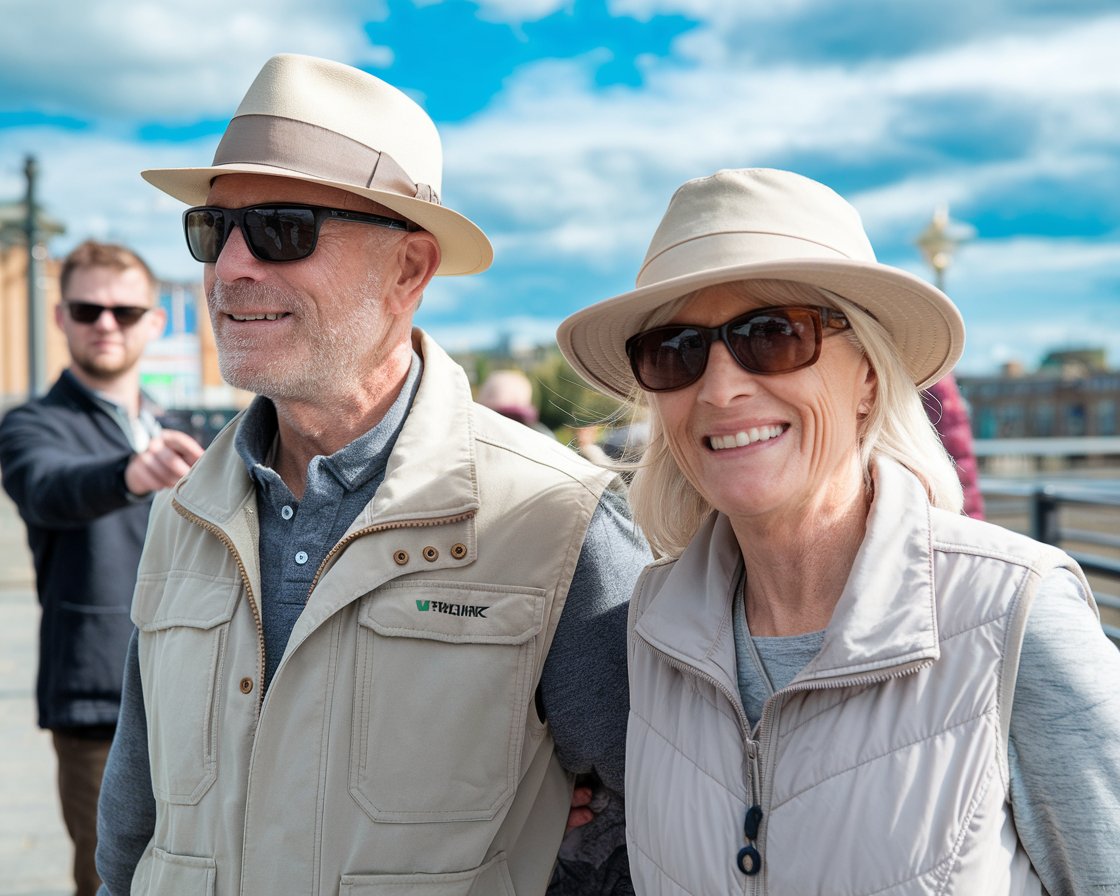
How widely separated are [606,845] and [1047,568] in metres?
1.08

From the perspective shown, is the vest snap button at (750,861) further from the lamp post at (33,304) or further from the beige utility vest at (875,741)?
the lamp post at (33,304)

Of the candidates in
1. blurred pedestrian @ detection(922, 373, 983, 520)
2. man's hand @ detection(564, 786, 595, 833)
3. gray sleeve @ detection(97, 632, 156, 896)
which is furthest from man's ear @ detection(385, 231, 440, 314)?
blurred pedestrian @ detection(922, 373, 983, 520)

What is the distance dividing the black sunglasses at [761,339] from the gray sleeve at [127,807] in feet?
4.34

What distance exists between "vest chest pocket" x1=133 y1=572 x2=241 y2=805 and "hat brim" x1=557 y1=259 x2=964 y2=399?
800mm

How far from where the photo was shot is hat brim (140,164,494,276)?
2.04 m

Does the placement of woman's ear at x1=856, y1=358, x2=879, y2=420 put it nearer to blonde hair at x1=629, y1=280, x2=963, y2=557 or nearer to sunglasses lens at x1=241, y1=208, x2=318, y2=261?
blonde hair at x1=629, y1=280, x2=963, y2=557

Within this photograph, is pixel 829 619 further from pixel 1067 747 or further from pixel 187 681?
pixel 187 681

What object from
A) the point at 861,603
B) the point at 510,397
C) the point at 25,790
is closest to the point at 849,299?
the point at 861,603

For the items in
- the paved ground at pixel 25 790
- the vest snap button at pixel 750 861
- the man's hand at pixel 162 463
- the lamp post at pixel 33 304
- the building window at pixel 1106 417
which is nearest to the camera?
the vest snap button at pixel 750 861

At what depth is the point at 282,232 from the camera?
6.75 ft

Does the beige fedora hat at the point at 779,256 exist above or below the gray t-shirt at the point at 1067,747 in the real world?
above

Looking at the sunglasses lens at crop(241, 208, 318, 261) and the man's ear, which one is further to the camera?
the man's ear

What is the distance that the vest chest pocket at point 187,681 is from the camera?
1.97 meters

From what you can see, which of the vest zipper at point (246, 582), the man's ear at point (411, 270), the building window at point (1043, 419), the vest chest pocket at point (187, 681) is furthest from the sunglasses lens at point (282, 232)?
the building window at point (1043, 419)
